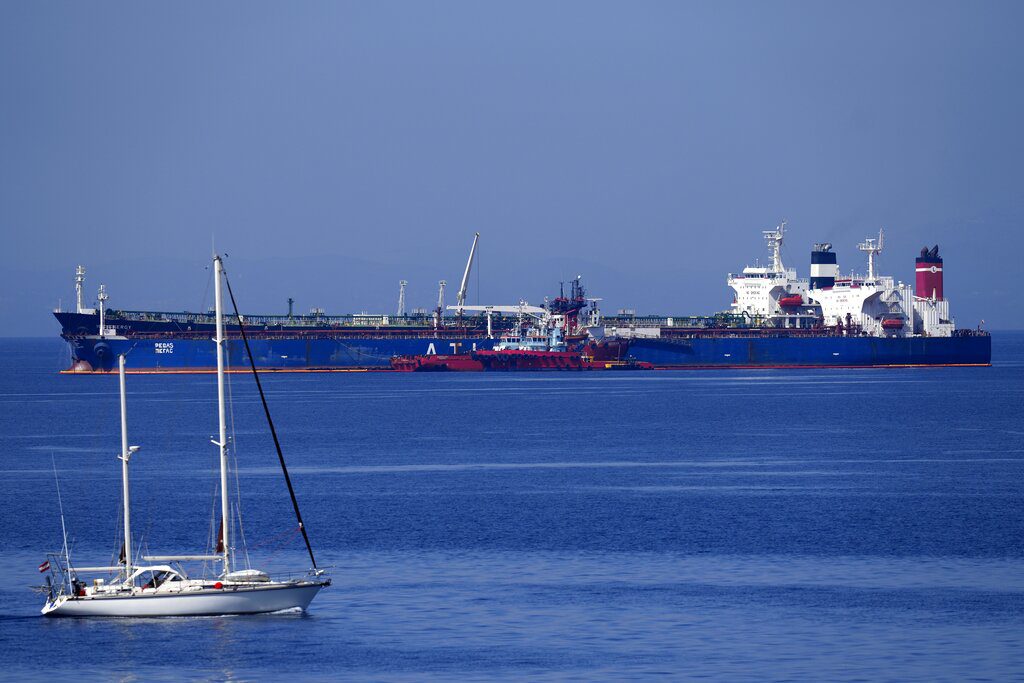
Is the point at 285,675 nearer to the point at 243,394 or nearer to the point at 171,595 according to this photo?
the point at 171,595

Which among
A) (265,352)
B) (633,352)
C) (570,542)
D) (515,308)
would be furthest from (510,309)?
(570,542)

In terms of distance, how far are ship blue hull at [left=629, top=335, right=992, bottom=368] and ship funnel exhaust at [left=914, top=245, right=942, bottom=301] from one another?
182 inches

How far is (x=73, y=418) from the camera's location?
76.1 metres

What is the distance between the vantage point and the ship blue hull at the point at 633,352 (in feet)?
381

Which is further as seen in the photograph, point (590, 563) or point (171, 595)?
point (590, 563)

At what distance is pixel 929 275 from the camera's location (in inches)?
5143

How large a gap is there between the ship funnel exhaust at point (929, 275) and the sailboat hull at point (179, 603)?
11148cm

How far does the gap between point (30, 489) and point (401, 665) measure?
2522 centimetres

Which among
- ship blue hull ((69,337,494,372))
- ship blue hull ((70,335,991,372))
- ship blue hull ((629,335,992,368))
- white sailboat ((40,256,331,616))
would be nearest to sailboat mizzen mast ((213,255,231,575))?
white sailboat ((40,256,331,616))

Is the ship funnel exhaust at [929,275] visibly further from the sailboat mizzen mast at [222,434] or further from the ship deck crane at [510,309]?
the sailboat mizzen mast at [222,434]

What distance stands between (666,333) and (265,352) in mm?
34710

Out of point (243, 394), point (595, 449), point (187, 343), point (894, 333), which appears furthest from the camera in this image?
point (894, 333)

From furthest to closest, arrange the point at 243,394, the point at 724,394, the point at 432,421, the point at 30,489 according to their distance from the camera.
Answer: the point at 243,394 < the point at 724,394 < the point at 432,421 < the point at 30,489

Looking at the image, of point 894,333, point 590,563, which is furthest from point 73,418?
point 894,333
